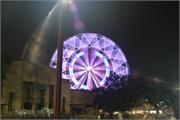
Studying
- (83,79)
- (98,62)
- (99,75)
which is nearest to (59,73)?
(83,79)

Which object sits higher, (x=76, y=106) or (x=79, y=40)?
(x=79, y=40)

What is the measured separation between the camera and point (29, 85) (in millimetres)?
62000

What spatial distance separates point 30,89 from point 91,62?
12378 millimetres

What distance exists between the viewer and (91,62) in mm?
68188

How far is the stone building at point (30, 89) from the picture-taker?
5553 cm

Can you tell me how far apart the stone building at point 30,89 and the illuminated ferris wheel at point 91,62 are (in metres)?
2.61

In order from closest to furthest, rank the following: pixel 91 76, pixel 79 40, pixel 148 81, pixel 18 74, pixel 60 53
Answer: pixel 60 53
pixel 18 74
pixel 148 81
pixel 91 76
pixel 79 40

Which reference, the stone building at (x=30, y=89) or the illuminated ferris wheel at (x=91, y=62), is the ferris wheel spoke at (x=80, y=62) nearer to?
the illuminated ferris wheel at (x=91, y=62)

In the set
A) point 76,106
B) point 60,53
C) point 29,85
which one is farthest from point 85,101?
point 60,53

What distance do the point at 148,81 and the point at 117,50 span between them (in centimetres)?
1223

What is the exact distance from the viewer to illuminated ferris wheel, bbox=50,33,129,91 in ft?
220

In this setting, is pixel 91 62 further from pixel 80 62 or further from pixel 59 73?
pixel 59 73

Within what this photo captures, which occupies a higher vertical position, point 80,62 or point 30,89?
point 80,62

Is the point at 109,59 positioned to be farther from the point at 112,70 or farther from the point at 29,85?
the point at 29,85
